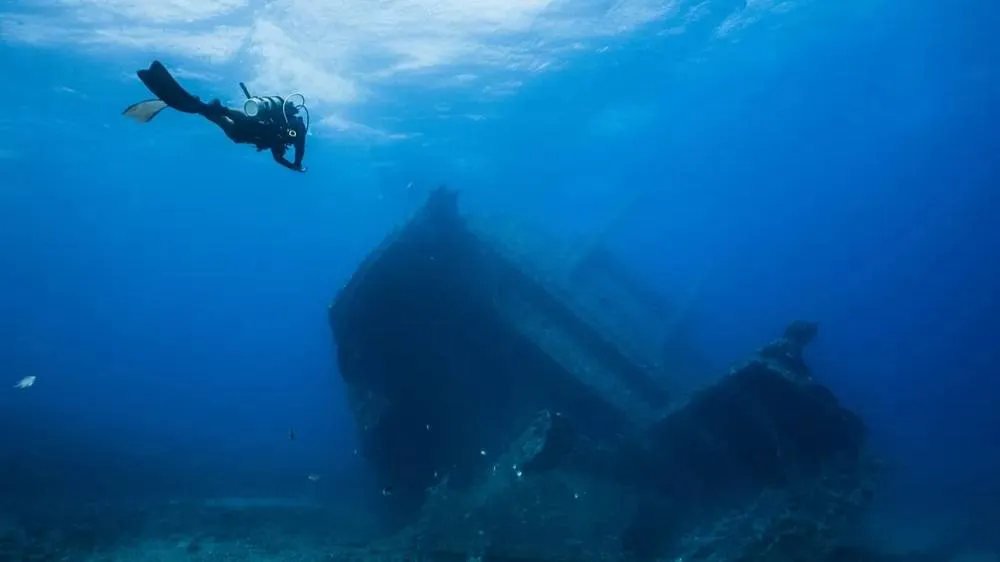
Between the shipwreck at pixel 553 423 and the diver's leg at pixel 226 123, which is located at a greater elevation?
the diver's leg at pixel 226 123

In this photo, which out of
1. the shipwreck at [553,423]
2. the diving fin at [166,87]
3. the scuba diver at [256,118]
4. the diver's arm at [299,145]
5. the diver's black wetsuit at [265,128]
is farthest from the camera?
the shipwreck at [553,423]

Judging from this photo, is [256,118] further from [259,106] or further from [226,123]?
[226,123]

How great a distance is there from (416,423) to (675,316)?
30.9 ft

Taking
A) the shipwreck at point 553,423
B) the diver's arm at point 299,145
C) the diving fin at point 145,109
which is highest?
the diver's arm at point 299,145

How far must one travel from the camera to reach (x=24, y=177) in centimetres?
4422

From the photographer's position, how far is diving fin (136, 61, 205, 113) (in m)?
3.65

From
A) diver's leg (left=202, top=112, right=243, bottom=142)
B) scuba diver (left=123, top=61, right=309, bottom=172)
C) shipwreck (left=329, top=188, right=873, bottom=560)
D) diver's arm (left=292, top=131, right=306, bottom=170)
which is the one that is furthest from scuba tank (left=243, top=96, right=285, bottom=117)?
shipwreck (left=329, top=188, right=873, bottom=560)

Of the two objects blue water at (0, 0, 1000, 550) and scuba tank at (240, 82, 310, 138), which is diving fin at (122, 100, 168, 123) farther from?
blue water at (0, 0, 1000, 550)

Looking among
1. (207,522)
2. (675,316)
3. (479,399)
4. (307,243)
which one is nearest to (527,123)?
(675,316)

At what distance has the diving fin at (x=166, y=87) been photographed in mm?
3652

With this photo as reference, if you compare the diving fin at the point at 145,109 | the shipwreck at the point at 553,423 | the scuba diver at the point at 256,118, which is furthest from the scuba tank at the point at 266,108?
the shipwreck at the point at 553,423

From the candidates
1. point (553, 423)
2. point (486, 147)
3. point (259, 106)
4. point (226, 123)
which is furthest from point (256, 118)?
point (486, 147)

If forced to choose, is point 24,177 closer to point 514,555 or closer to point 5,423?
point 5,423

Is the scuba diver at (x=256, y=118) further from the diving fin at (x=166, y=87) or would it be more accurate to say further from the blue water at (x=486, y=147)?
the blue water at (x=486, y=147)
